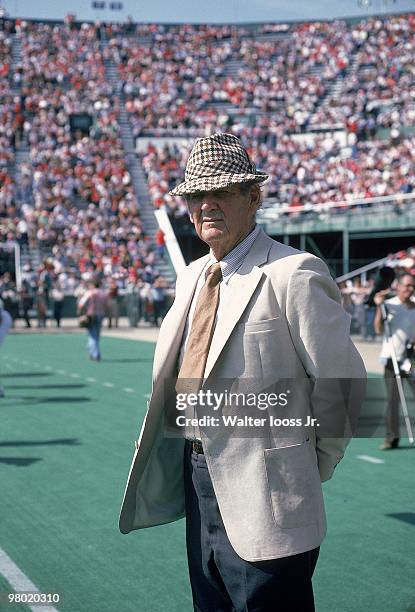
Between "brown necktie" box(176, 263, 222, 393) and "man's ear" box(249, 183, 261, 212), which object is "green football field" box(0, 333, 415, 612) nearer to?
"brown necktie" box(176, 263, 222, 393)

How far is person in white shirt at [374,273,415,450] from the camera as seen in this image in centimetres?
891

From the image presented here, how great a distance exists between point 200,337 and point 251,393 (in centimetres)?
27

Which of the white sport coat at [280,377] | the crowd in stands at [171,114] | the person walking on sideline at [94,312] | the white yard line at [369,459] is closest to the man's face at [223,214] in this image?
the white sport coat at [280,377]

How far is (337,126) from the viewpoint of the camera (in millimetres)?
39625

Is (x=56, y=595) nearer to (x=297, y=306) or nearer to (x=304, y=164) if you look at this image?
(x=297, y=306)

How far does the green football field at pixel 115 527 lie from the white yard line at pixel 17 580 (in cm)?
2

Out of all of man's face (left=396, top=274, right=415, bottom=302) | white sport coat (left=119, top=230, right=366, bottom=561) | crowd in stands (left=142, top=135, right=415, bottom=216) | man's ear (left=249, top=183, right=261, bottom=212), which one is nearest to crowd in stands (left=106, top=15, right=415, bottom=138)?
crowd in stands (left=142, top=135, right=415, bottom=216)

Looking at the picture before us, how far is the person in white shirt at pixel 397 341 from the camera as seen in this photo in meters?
8.91

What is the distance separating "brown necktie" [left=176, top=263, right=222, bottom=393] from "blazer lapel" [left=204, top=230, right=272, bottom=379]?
0.03m

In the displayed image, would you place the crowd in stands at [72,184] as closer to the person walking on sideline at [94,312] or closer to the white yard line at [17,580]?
the person walking on sideline at [94,312]

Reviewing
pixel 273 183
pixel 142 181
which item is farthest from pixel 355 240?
pixel 142 181

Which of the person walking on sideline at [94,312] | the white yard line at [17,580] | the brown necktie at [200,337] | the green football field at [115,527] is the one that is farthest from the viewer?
the person walking on sideline at [94,312]

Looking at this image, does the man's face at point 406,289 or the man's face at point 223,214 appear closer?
the man's face at point 223,214

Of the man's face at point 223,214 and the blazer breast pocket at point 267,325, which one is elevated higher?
the man's face at point 223,214
